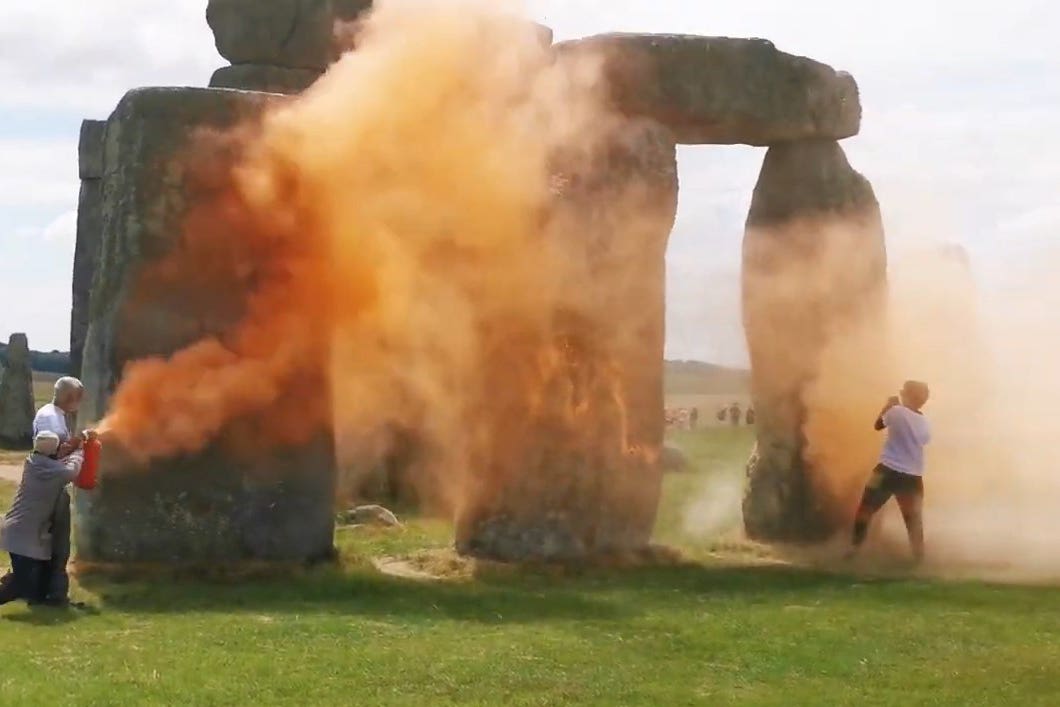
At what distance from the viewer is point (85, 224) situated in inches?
979

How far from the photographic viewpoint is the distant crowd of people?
42.0 m

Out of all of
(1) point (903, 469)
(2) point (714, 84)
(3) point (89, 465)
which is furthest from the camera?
(1) point (903, 469)

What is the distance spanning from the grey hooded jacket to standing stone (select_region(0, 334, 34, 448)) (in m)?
20.1

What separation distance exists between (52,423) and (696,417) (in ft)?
111

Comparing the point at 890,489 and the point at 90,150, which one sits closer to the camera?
the point at 890,489

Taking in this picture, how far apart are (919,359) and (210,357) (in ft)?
27.4

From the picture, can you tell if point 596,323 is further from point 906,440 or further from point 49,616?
point 49,616

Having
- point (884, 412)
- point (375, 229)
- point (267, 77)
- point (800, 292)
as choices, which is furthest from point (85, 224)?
point (884, 412)

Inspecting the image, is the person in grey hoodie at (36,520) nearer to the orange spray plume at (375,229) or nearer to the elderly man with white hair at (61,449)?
the elderly man with white hair at (61,449)

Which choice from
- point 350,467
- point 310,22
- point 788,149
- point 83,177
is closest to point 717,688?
point 788,149

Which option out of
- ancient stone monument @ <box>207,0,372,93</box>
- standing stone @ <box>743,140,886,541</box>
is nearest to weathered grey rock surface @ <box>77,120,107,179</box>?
ancient stone monument @ <box>207,0,372,93</box>

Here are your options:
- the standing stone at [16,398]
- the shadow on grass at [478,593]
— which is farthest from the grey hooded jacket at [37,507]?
the standing stone at [16,398]

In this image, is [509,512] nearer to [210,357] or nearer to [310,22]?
[210,357]

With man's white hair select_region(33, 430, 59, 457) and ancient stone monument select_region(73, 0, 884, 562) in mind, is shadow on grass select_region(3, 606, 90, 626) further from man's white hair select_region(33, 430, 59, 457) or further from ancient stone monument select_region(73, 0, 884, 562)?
ancient stone monument select_region(73, 0, 884, 562)
